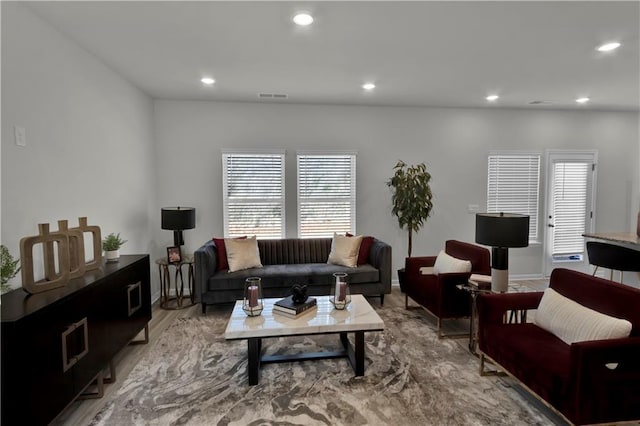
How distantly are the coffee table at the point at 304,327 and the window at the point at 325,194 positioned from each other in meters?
2.31

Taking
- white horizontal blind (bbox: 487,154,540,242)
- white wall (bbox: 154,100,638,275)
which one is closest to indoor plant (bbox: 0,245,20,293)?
white wall (bbox: 154,100,638,275)

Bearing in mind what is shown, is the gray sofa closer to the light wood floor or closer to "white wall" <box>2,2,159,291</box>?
the light wood floor

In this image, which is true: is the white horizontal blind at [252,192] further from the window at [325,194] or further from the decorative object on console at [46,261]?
the decorative object on console at [46,261]

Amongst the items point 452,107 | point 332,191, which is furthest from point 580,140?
point 332,191

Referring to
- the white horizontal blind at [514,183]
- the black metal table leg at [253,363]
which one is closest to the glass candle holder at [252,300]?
the black metal table leg at [253,363]

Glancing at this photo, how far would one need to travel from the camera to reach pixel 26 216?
2.46 m

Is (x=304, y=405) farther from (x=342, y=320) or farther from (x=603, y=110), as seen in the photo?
(x=603, y=110)

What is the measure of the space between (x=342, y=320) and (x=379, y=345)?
0.80 m

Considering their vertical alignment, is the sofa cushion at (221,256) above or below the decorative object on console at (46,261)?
below

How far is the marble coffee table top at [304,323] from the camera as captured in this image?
265cm

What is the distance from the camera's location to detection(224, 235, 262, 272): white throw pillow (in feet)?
14.5

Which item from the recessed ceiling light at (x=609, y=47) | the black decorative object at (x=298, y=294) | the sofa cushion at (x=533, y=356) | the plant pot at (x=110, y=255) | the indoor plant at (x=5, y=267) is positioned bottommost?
the sofa cushion at (x=533, y=356)

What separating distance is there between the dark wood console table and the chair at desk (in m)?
4.92

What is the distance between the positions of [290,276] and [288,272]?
7 cm
